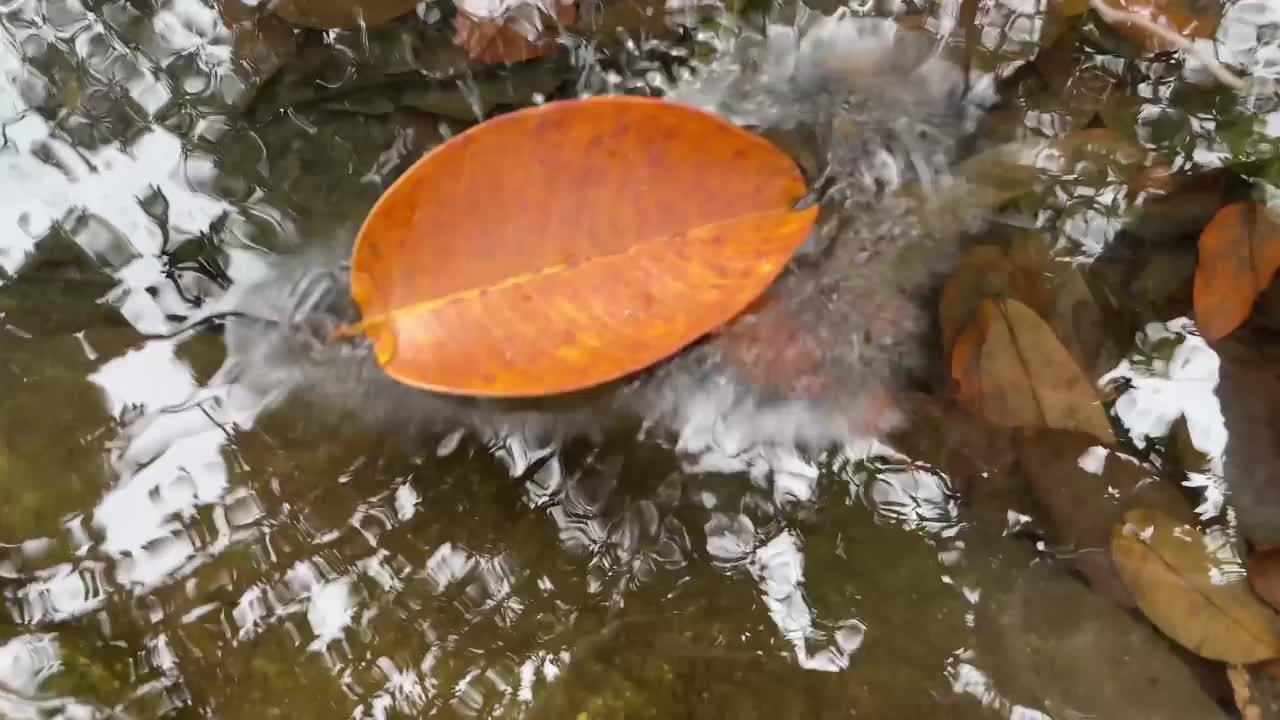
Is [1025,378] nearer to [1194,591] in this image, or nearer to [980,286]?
[980,286]

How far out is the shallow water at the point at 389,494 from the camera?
928mm

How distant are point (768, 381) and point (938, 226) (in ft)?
1.02

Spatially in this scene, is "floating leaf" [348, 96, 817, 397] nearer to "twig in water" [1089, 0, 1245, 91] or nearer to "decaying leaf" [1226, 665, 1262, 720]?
"twig in water" [1089, 0, 1245, 91]

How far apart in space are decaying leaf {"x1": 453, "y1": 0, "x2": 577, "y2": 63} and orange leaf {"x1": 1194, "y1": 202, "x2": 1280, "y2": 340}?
889 millimetres

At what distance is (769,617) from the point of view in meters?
1.01

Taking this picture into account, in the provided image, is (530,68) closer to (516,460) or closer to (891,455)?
(516,460)

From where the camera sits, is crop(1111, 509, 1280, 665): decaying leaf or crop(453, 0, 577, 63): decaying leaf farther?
crop(453, 0, 577, 63): decaying leaf

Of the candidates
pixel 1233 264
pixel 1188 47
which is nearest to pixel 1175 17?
pixel 1188 47

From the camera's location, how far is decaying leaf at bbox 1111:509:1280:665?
3.34 ft

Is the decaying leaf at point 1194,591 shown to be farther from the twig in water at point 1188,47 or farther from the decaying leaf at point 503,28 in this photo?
the decaying leaf at point 503,28

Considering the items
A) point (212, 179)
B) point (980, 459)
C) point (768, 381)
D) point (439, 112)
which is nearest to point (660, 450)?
point (768, 381)

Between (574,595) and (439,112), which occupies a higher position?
(439,112)

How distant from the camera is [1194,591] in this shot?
103 cm

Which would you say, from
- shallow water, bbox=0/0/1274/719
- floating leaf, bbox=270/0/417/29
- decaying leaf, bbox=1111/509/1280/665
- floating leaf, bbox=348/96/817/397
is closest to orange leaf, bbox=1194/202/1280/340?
shallow water, bbox=0/0/1274/719
